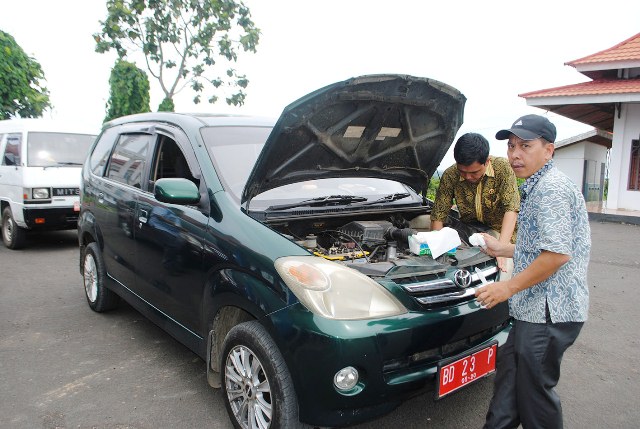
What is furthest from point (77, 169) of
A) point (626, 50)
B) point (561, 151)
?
point (561, 151)

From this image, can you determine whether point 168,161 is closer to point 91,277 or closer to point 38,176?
point 91,277

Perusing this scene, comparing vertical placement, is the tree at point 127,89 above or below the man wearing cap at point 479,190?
above

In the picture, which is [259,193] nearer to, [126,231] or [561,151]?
[126,231]

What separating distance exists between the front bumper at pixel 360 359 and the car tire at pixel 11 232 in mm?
7020

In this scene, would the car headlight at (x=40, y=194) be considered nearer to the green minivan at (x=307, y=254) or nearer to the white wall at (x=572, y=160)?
the green minivan at (x=307, y=254)

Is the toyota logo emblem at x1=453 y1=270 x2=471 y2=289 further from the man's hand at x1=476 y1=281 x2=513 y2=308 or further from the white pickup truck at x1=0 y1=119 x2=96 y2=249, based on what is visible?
the white pickup truck at x1=0 y1=119 x2=96 y2=249

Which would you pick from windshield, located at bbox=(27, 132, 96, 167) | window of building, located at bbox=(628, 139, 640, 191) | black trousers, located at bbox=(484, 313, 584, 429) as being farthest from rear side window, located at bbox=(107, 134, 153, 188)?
window of building, located at bbox=(628, 139, 640, 191)

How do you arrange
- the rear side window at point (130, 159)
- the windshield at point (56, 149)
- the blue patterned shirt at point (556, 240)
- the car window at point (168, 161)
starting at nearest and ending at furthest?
the blue patterned shirt at point (556, 240) → the car window at point (168, 161) → the rear side window at point (130, 159) → the windshield at point (56, 149)

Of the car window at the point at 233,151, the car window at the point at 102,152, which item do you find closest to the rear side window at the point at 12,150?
the car window at the point at 102,152

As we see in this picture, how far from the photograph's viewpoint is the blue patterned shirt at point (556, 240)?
196 centimetres

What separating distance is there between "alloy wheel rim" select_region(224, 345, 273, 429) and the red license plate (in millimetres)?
820

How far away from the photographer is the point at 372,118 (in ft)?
10.0

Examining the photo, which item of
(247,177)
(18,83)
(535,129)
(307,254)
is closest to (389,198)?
(247,177)

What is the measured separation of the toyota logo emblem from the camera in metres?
2.39
